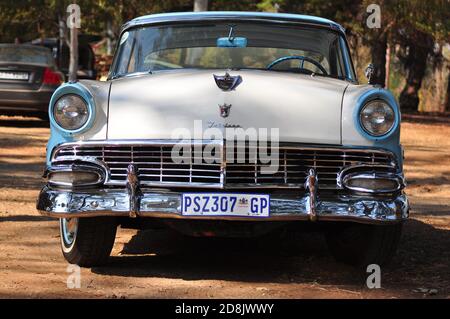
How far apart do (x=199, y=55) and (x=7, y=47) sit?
1114cm

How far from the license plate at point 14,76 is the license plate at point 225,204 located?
1139 centimetres

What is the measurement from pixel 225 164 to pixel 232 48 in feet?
5.37

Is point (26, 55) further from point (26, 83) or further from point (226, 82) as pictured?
point (226, 82)

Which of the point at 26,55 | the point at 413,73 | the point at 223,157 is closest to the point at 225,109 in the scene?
the point at 223,157

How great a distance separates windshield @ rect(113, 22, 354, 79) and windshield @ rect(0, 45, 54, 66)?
10.1 metres

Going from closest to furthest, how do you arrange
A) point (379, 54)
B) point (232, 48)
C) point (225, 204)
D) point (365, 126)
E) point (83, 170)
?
point (225, 204), point (83, 170), point (365, 126), point (232, 48), point (379, 54)

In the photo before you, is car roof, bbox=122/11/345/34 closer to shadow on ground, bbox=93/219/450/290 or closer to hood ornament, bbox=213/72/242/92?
hood ornament, bbox=213/72/242/92

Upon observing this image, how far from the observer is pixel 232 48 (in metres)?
6.98

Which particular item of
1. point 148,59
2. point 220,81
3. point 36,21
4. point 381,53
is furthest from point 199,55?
point 36,21

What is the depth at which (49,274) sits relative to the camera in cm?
604

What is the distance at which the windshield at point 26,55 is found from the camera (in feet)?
55.2

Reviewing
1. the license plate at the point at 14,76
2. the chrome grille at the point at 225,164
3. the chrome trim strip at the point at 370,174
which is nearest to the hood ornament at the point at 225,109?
the chrome grille at the point at 225,164
